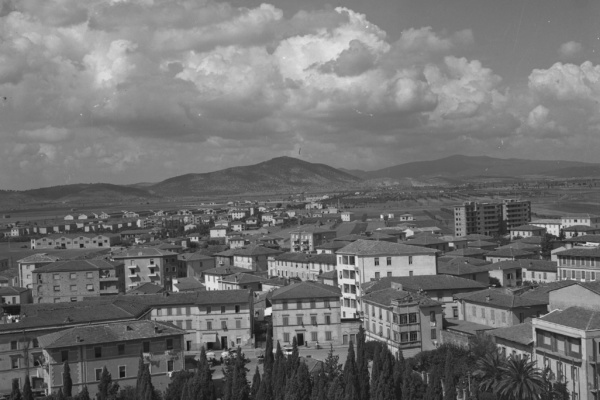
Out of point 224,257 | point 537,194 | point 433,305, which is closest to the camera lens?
point 433,305

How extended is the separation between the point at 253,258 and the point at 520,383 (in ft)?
158

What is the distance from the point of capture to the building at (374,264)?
4812 centimetres

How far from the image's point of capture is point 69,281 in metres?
55.8

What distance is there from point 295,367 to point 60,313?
1423cm

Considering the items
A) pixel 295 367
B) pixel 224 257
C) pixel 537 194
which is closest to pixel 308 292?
pixel 295 367

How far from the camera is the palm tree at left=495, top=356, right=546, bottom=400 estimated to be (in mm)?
23547

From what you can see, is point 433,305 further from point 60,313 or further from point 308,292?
point 60,313

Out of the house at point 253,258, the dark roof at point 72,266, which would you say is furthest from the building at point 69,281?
the house at point 253,258

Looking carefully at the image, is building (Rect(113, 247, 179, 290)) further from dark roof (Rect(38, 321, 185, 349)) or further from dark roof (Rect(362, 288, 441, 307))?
dark roof (Rect(38, 321, 185, 349))

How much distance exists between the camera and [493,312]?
3541cm

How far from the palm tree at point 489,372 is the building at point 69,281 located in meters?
37.6

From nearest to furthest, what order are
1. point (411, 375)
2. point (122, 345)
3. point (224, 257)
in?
1. point (411, 375)
2. point (122, 345)
3. point (224, 257)

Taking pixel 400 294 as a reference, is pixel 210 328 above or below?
below

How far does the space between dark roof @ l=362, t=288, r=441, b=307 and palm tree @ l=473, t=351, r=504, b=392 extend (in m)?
8.47
